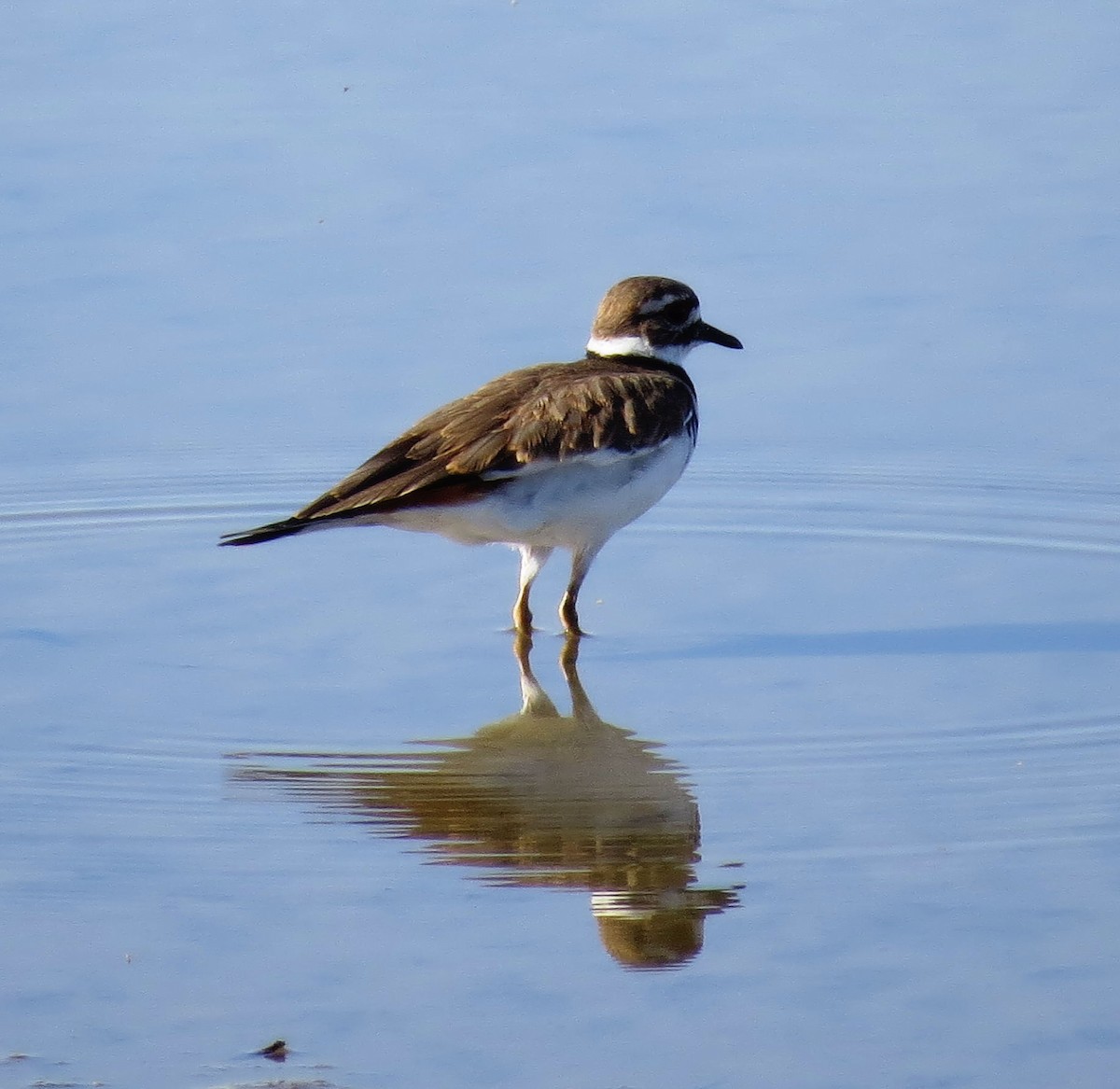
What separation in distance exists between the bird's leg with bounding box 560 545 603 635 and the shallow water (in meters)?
0.15

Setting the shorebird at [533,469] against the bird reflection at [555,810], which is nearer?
the bird reflection at [555,810]

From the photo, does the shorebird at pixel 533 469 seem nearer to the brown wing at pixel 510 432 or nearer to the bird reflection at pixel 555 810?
the brown wing at pixel 510 432

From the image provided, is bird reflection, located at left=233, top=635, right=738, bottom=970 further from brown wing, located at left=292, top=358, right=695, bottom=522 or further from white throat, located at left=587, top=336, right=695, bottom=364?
white throat, located at left=587, top=336, right=695, bottom=364

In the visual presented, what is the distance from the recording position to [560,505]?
8562 millimetres

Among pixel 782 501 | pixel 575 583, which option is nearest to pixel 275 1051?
pixel 575 583

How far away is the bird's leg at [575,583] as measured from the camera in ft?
28.8

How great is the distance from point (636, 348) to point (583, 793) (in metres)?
3.43

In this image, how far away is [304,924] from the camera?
5.75 metres

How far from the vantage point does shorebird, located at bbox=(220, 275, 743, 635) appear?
27.1 ft

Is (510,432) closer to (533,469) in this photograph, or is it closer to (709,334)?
(533,469)

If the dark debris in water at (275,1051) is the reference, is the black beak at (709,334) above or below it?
above

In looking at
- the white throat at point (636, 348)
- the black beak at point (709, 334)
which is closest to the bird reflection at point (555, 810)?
the white throat at point (636, 348)

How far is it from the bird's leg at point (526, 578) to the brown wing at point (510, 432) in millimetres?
561

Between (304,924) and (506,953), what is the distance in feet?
1.83
